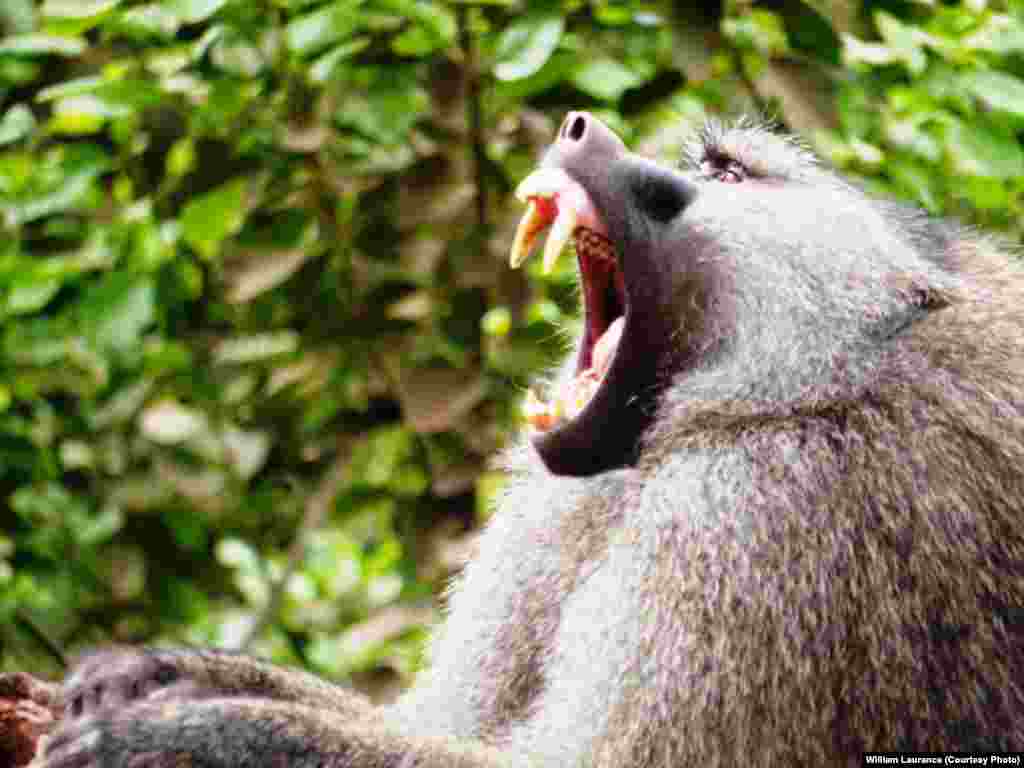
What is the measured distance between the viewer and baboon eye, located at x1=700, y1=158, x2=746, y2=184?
346 centimetres

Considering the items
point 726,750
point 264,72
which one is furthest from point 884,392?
point 264,72

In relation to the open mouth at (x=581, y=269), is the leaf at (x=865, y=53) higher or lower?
lower

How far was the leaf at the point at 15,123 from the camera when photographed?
4.50m

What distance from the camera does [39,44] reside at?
4418 mm


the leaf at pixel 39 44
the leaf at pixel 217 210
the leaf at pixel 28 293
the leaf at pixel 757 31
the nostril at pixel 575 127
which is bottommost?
the leaf at pixel 28 293

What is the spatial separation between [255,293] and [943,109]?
7.16 feet

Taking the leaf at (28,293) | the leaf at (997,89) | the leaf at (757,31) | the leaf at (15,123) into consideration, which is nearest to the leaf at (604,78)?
the leaf at (757,31)

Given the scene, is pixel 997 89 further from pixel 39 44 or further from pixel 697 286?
pixel 39 44

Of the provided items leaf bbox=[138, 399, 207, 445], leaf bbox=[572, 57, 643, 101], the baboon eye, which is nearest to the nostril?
the baboon eye

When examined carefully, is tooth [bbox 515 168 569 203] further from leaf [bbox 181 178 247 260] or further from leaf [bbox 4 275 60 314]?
leaf [bbox 4 275 60 314]

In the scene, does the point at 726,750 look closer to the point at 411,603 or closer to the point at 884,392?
the point at 884,392

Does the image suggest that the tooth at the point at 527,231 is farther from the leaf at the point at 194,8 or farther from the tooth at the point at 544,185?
the leaf at the point at 194,8

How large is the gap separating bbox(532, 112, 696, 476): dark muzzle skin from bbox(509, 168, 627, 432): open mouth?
27mm

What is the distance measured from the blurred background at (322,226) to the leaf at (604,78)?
0.04ft
